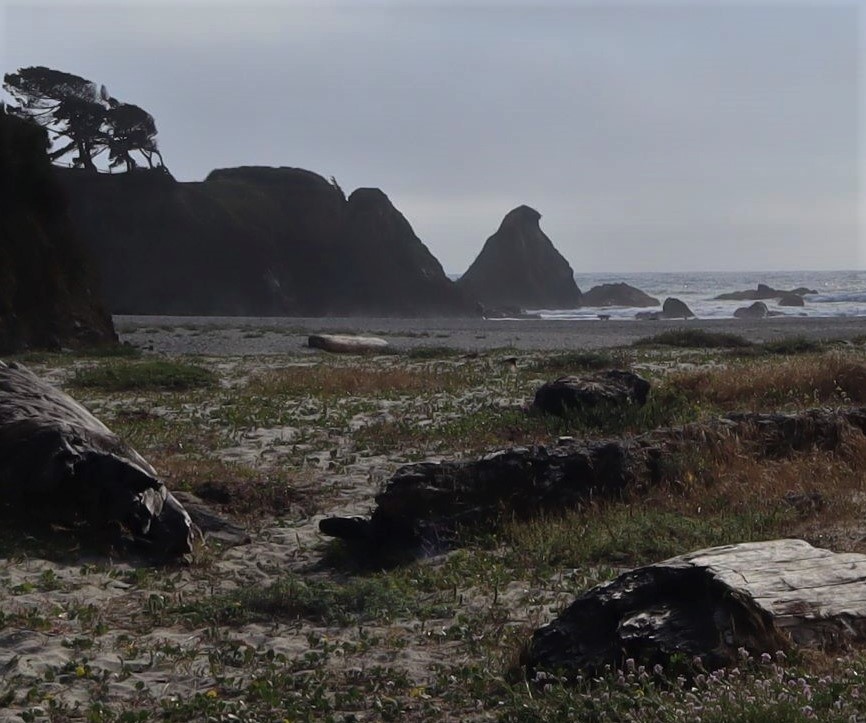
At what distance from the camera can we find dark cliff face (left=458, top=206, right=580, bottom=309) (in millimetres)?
117688

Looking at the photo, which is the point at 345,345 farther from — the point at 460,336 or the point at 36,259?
the point at 460,336

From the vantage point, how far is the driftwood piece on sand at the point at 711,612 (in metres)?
4.73

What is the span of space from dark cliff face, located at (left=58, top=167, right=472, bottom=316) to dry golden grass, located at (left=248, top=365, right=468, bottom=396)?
50890mm

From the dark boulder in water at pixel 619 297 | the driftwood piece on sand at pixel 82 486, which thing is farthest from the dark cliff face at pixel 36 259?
the dark boulder in water at pixel 619 297

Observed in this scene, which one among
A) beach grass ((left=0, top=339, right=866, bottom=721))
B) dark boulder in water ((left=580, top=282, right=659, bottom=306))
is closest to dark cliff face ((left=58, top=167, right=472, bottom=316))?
dark boulder in water ((left=580, top=282, right=659, bottom=306))

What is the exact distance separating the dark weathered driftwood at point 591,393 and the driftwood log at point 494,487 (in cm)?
320

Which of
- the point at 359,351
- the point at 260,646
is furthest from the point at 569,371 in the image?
the point at 260,646

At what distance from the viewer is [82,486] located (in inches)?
306

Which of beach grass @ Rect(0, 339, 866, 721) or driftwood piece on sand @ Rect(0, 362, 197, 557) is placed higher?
driftwood piece on sand @ Rect(0, 362, 197, 557)

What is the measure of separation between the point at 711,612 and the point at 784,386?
9768 millimetres

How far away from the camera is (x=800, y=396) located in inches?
532

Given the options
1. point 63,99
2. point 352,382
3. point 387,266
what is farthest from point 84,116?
point 352,382

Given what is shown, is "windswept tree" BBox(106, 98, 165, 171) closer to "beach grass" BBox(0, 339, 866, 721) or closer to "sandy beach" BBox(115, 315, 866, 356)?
"sandy beach" BBox(115, 315, 866, 356)

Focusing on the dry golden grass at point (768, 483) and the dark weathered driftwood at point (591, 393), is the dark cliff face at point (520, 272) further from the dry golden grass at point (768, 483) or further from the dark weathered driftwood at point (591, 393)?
the dry golden grass at point (768, 483)
